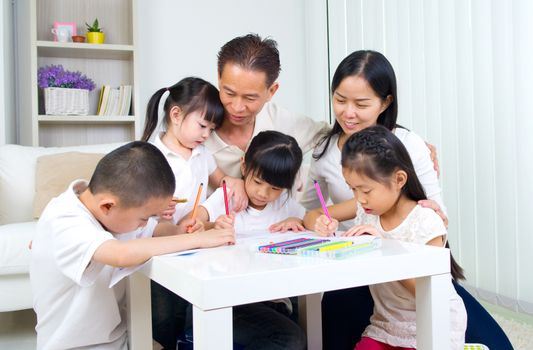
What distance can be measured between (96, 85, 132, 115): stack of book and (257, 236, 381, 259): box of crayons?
2.68 meters

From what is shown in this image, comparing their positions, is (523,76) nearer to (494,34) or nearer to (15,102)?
(494,34)

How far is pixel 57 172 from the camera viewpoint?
2.46 meters

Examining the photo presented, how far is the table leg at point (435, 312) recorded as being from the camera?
37.3 inches

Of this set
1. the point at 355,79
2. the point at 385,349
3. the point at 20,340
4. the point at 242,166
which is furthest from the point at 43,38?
the point at 385,349

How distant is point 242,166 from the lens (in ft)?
5.45

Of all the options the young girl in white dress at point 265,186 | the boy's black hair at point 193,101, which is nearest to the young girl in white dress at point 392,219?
the young girl in white dress at point 265,186

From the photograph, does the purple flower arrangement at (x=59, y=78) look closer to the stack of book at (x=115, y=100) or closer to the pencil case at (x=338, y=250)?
the stack of book at (x=115, y=100)

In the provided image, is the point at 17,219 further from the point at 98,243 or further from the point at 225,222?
the point at 98,243

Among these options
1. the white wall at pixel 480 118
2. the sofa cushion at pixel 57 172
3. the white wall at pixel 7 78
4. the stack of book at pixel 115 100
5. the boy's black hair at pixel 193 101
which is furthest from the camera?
the stack of book at pixel 115 100

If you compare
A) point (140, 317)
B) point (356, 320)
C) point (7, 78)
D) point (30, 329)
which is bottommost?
point (30, 329)

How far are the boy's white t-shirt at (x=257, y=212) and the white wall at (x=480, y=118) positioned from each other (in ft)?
3.57

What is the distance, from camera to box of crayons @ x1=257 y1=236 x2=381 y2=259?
3.00 ft

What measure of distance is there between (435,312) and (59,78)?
9.59 feet

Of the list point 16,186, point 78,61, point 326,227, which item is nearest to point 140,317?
point 326,227
